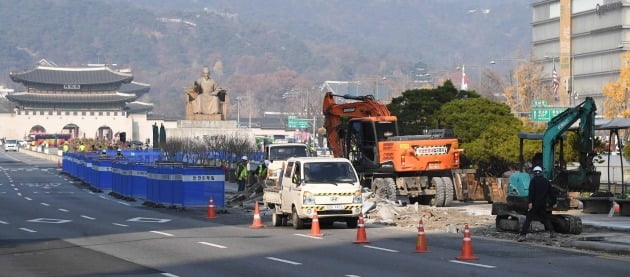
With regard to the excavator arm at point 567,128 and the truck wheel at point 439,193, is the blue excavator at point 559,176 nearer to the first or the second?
the excavator arm at point 567,128

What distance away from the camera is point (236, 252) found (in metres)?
25.4

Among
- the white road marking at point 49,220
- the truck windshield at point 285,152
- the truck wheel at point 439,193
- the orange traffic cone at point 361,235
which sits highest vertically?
the truck windshield at point 285,152

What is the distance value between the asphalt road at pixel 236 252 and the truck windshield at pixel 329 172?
129 centimetres

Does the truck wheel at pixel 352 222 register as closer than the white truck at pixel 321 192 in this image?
No

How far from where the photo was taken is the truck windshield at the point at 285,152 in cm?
4797

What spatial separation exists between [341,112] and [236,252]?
856 inches

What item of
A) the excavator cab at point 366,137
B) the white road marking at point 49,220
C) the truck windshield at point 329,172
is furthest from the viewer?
the excavator cab at point 366,137

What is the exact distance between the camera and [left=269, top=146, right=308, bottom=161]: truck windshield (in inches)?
1889

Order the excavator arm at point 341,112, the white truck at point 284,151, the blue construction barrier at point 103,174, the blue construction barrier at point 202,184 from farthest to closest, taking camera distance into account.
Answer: the blue construction barrier at point 103,174, the white truck at point 284,151, the excavator arm at point 341,112, the blue construction barrier at point 202,184

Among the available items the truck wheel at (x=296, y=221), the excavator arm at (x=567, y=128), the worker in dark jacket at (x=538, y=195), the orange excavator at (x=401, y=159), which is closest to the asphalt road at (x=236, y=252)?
the truck wheel at (x=296, y=221)

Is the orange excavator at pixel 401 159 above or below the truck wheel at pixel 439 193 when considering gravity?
above

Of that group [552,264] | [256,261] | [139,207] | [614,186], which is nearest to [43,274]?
[256,261]

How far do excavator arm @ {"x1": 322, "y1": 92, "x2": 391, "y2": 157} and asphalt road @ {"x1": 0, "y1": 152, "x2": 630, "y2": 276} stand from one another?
873cm

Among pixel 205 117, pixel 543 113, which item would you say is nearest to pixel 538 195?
pixel 543 113
